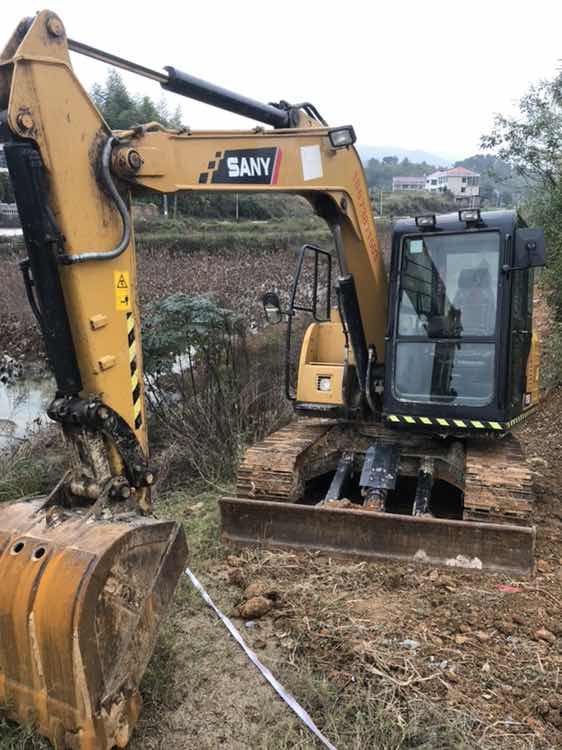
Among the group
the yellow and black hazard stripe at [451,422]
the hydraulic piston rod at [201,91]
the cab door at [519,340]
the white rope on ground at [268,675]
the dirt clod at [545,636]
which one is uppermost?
the hydraulic piston rod at [201,91]

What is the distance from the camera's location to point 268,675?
3.21 metres

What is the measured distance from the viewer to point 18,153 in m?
2.68

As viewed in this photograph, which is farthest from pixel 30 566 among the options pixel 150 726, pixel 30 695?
pixel 150 726

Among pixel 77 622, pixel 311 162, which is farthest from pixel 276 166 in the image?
pixel 77 622

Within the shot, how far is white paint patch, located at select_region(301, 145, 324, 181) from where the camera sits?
159 inches

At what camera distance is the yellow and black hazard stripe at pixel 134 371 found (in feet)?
10.6

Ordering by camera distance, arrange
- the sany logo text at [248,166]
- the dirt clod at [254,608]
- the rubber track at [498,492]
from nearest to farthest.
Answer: the sany logo text at [248,166] → the dirt clod at [254,608] → the rubber track at [498,492]

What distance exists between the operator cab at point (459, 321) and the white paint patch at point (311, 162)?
3.88 feet

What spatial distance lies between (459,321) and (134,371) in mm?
2709

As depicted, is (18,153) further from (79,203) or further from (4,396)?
(4,396)

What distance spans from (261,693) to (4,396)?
883 cm

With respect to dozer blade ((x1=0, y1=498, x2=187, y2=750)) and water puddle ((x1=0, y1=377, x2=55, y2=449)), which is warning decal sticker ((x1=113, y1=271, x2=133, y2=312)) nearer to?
dozer blade ((x1=0, y1=498, x2=187, y2=750))

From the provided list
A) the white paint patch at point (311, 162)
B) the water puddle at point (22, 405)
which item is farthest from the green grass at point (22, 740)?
the water puddle at point (22, 405)

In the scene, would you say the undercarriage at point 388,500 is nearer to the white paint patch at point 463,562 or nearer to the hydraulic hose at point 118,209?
the white paint patch at point 463,562
